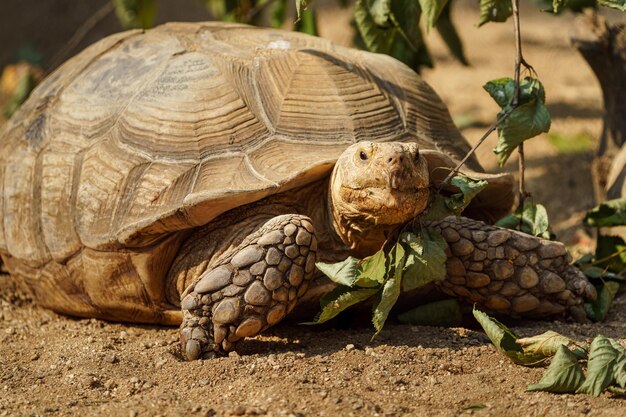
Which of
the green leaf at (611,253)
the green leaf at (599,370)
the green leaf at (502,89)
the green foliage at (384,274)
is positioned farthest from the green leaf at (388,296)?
the green leaf at (611,253)

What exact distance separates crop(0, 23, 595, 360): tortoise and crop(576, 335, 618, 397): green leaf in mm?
863

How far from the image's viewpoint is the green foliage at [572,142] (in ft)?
24.2

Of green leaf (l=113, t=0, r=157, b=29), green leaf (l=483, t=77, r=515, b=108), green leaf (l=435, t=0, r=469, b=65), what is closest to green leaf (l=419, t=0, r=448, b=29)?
green leaf (l=483, t=77, r=515, b=108)

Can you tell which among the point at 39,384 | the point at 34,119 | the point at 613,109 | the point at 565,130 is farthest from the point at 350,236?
the point at 565,130

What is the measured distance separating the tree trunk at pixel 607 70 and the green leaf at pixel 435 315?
1.93 metres

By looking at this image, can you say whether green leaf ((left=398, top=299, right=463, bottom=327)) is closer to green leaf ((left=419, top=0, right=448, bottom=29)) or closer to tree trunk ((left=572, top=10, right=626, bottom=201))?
green leaf ((left=419, top=0, right=448, bottom=29))

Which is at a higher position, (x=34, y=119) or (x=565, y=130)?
(x=34, y=119)

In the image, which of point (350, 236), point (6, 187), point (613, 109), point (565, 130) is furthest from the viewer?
point (565, 130)

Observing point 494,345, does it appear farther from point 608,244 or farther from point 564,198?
point 564,198

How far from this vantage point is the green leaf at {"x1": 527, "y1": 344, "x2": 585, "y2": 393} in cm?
305

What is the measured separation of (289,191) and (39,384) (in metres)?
1.28

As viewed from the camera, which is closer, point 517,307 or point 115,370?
point 115,370

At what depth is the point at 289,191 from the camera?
396 cm

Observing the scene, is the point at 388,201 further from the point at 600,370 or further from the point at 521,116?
the point at 600,370
